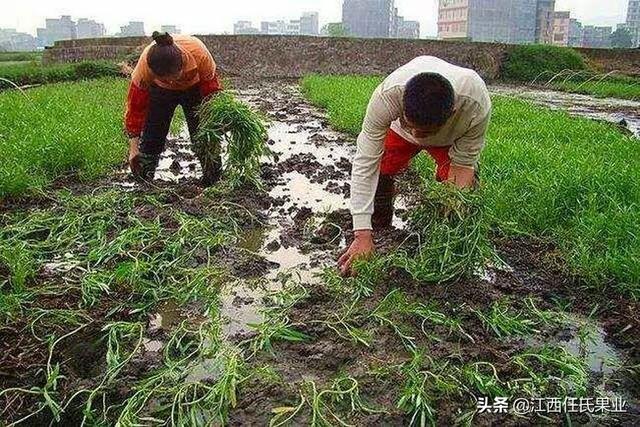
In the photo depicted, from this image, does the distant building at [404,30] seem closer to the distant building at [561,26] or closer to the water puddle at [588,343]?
the distant building at [561,26]

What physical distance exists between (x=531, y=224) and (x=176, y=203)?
9.24 feet

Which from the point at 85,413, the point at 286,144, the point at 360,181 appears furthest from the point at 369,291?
the point at 286,144

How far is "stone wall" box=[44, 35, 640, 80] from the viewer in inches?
886

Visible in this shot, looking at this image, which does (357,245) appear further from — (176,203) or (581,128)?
(581,128)

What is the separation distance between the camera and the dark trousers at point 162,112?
16.4ft

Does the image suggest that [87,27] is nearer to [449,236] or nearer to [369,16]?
[369,16]

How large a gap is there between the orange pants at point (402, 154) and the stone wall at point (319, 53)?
763 inches

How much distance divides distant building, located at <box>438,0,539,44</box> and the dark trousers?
93.6 metres

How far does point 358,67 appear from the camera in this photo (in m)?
23.6

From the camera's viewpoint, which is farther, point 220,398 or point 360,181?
point 360,181

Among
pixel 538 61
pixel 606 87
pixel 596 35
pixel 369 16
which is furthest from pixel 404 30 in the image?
pixel 606 87

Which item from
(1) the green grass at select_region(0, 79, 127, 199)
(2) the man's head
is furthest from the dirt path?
(1) the green grass at select_region(0, 79, 127, 199)

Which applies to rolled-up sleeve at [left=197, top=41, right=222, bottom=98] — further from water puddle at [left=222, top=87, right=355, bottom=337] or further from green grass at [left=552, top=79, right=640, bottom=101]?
green grass at [left=552, top=79, right=640, bottom=101]

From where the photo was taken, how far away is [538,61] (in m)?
23.7
